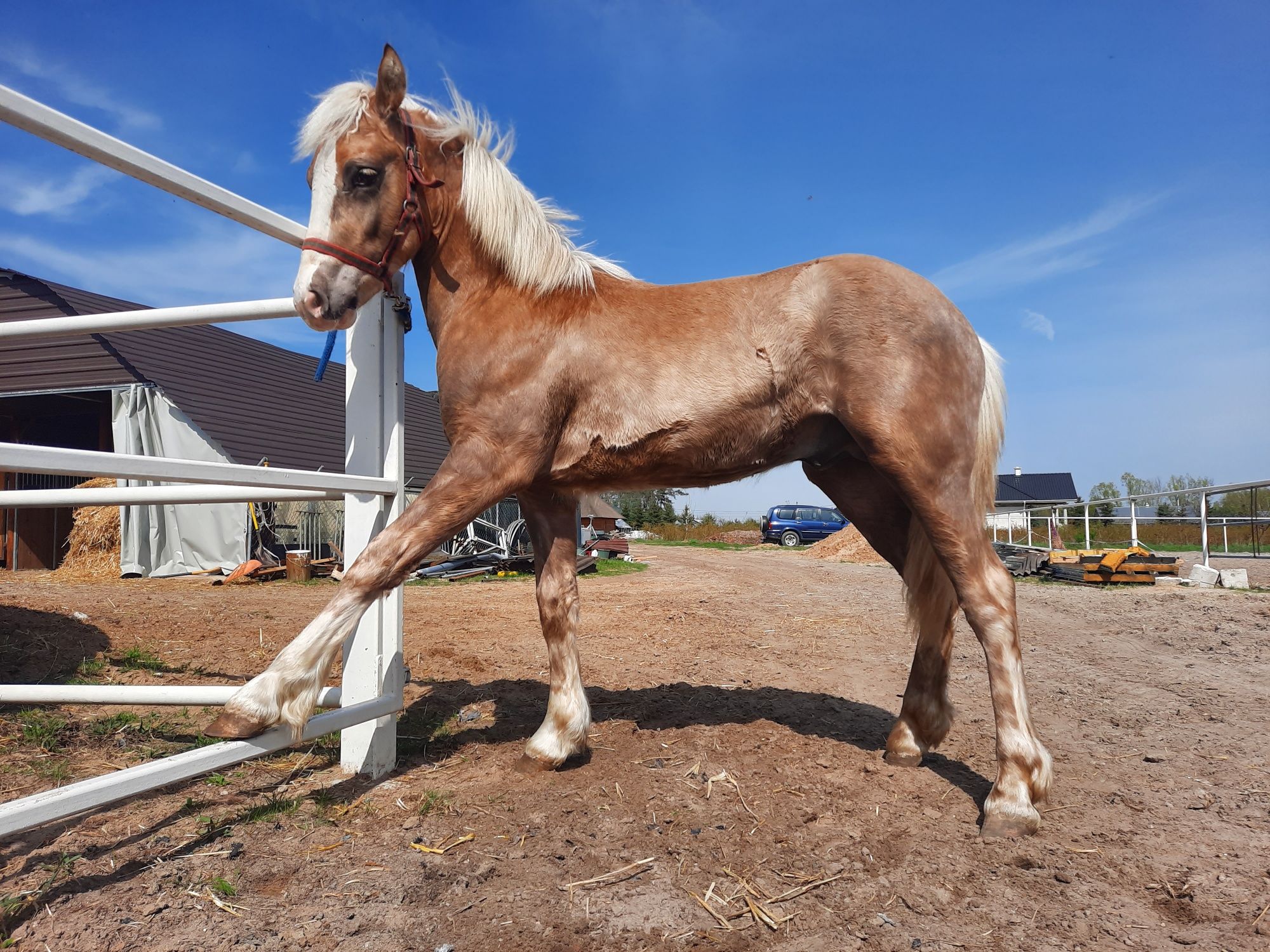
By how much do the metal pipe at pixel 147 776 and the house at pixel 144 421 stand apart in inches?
380

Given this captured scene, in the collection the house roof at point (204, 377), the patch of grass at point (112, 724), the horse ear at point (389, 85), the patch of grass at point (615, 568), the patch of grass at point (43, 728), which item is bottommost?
the patch of grass at point (615, 568)

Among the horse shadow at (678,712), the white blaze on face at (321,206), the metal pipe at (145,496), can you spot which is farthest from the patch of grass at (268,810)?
the white blaze on face at (321,206)

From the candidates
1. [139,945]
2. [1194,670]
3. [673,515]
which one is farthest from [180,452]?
[673,515]

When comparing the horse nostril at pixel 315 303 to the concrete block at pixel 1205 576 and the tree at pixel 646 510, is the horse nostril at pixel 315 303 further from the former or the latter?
the tree at pixel 646 510

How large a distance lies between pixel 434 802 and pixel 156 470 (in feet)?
4.56

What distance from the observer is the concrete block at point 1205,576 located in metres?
10.8

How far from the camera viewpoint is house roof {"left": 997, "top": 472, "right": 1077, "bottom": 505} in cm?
4950

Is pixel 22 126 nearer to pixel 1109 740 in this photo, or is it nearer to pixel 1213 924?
pixel 1213 924

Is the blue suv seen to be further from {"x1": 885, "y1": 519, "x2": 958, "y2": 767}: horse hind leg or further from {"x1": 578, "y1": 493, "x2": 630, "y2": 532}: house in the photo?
{"x1": 885, "y1": 519, "x2": 958, "y2": 767}: horse hind leg

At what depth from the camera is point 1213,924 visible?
69.1 inches

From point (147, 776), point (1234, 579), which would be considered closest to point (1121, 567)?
point (1234, 579)

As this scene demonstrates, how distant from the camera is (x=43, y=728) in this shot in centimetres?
284

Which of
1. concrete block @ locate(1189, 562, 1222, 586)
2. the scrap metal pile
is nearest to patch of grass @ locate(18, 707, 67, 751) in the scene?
the scrap metal pile

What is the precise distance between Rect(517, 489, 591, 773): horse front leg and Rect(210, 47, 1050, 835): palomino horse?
0.04 ft
